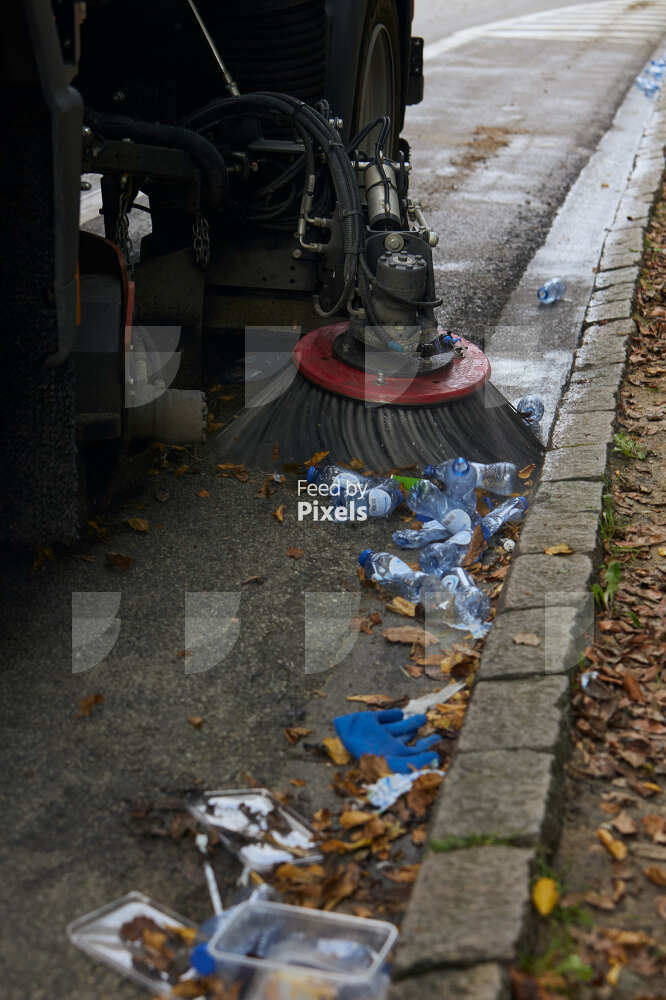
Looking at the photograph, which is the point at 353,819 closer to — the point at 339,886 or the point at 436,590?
the point at 339,886

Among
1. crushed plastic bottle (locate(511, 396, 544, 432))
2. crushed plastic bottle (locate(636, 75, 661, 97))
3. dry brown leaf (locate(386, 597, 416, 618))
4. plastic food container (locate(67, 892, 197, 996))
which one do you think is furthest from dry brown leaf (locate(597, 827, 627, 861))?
crushed plastic bottle (locate(636, 75, 661, 97))

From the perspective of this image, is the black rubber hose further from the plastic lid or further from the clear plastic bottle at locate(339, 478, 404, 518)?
the plastic lid

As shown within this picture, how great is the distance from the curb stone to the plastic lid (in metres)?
0.33

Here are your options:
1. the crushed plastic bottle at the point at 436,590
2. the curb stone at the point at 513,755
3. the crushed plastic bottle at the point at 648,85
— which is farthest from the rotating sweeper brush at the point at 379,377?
the crushed plastic bottle at the point at 648,85

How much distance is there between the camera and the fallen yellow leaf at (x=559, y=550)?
310cm

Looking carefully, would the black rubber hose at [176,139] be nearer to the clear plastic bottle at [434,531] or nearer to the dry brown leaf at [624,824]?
the clear plastic bottle at [434,531]

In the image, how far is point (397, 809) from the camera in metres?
2.35

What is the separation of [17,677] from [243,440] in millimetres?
1415

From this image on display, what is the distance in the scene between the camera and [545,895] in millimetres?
1981

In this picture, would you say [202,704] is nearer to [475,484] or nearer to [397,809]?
[397,809]

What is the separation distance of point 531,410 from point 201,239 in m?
1.38

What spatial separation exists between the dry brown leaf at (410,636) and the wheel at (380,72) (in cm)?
236

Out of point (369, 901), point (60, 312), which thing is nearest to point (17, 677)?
point (60, 312)

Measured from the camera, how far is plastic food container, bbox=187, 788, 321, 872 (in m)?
2.21
